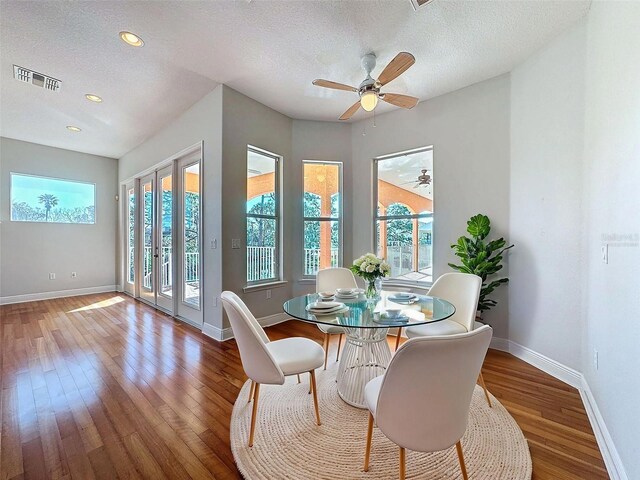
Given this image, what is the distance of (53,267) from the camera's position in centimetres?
546

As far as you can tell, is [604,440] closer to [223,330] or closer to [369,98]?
[369,98]

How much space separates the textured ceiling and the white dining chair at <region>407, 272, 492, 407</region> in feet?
7.03

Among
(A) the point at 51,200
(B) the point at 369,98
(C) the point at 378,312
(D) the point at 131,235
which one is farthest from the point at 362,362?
(A) the point at 51,200

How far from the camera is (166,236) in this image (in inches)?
177

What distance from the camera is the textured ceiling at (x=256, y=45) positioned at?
2.18 meters

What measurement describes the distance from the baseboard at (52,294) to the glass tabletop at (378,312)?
6.02 metres

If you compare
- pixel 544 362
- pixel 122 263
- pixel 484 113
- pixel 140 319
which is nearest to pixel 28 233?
pixel 122 263

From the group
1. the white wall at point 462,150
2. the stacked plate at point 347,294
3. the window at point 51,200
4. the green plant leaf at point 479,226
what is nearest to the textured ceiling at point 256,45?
the white wall at point 462,150

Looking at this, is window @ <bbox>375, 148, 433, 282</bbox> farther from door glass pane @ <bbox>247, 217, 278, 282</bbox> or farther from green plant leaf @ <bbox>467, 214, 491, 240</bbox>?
door glass pane @ <bbox>247, 217, 278, 282</bbox>

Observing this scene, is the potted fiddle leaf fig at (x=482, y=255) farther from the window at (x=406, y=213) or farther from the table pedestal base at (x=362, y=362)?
the table pedestal base at (x=362, y=362)

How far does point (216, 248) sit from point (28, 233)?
453 centimetres

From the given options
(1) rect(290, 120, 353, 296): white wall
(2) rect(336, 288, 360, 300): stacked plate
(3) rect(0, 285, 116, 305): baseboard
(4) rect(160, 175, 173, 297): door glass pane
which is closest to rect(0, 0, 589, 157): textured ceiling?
(1) rect(290, 120, 353, 296): white wall

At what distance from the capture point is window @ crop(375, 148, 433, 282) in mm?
3689

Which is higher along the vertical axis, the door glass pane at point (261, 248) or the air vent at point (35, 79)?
the air vent at point (35, 79)
